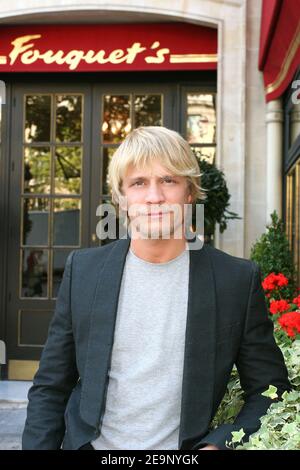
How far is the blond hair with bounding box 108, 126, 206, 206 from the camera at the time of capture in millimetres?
1726

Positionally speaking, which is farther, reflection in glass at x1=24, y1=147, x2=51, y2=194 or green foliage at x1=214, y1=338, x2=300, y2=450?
reflection in glass at x1=24, y1=147, x2=51, y2=194

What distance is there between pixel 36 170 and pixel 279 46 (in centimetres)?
333

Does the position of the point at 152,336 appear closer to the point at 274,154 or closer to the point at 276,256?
the point at 276,256

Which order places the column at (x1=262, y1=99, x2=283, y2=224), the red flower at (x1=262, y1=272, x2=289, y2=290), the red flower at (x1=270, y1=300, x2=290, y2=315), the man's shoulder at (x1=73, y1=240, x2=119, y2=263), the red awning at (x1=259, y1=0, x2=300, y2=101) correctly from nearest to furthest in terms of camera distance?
the man's shoulder at (x1=73, y1=240, x2=119, y2=263) → the red flower at (x1=270, y1=300, x2=290, y2=315) → the red awning at (x1=259, y1=0, x2=300, y2=101) → the red flower at (x1=262, y1=272, x2=289, y2=290) → the column at (x1=262, y1=99, x2=283, y2=224)

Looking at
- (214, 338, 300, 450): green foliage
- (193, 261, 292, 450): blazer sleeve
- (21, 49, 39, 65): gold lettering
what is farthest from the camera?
(21, 49, 39, 65): gold lettering

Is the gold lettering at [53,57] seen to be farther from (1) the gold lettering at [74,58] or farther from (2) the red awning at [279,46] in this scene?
(2) the red awning at [279,46]

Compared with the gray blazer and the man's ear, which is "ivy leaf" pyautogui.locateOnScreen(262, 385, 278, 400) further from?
the man's ear

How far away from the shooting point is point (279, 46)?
17.2ft

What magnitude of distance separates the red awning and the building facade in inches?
16.3

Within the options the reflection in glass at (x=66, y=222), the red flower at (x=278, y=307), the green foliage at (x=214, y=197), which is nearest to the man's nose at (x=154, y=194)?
the red flower at (x=278, y=307)

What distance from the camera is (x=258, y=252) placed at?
568 centimetres

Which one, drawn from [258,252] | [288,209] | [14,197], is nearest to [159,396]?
[258,252]

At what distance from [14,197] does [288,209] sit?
10.4 ft

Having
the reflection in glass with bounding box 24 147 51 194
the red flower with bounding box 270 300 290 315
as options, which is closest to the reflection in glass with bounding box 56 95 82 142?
the reflection in glass with bounding box 24 147 51 194
